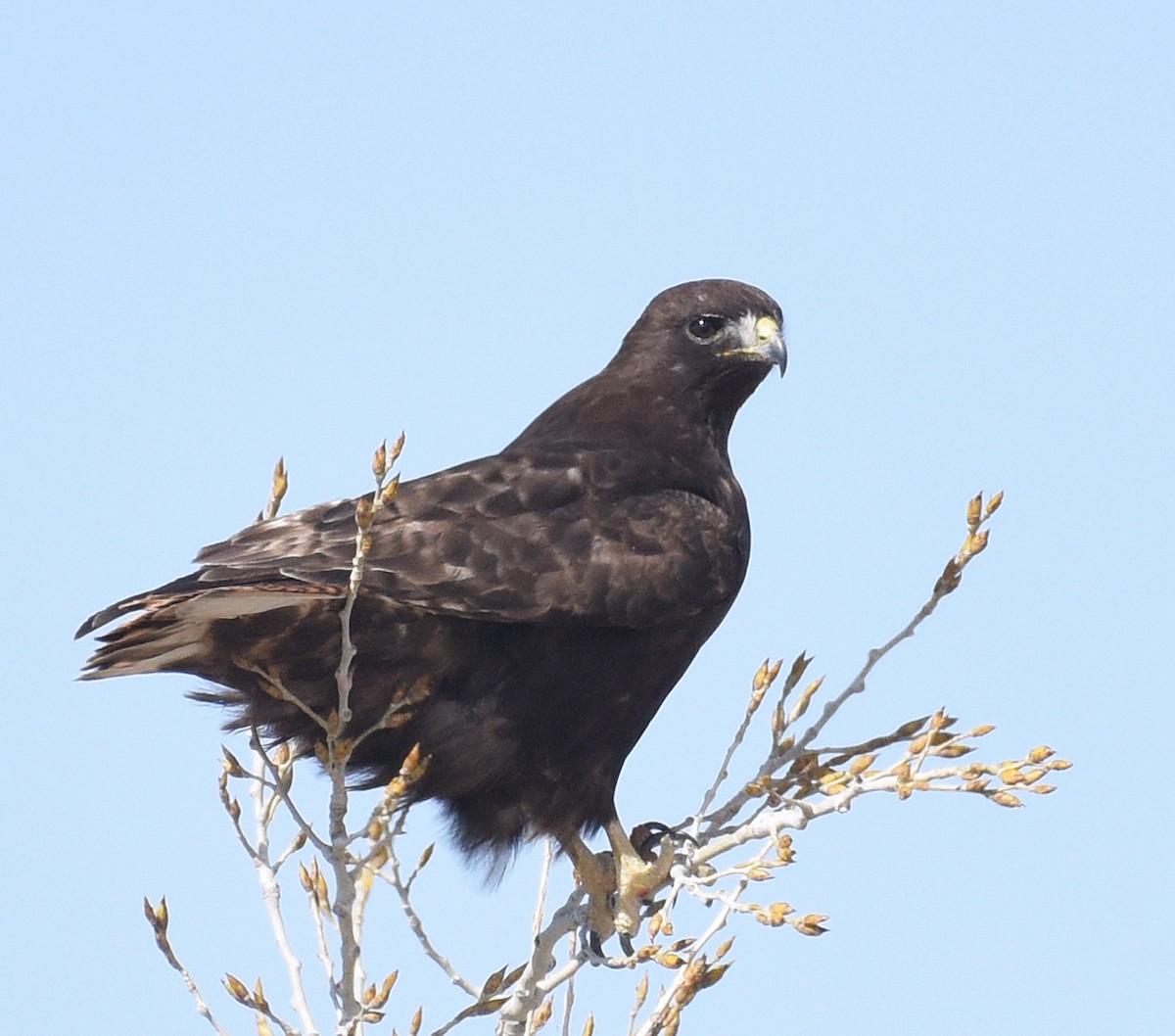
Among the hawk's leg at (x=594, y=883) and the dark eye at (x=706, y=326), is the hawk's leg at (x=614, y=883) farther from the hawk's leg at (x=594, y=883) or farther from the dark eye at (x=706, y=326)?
the dark eye at (x=706, y=326)

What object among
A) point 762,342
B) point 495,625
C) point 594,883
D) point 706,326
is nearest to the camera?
point 495,625

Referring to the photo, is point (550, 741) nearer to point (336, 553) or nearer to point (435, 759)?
point (435, 759)

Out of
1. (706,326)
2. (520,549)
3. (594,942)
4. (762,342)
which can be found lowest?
(594,942)

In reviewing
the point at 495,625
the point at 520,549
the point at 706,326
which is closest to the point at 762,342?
the point at 706,326

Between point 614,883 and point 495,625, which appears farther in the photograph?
point 614,883

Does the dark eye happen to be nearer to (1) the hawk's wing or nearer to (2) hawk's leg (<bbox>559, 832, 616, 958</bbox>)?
(1) the hawk's wing

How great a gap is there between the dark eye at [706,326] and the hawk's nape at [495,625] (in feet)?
2.08

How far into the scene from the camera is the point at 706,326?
7098 mm

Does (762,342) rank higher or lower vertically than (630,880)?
higher

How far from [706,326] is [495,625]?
1.96m

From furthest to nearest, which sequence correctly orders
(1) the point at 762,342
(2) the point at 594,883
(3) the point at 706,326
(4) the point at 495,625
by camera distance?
1. (3) the point at 706,326
2. (1) the point at 762,342
3. (2) the point at 594,883
4. (4) the point at 495,625

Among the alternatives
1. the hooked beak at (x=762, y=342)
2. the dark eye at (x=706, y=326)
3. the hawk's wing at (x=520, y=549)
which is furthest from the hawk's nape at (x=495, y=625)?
the dark eye at (x=706, y=326)

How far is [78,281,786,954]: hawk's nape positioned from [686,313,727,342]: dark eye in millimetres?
635

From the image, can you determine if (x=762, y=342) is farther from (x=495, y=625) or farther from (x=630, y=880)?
(x=630, y=880)
